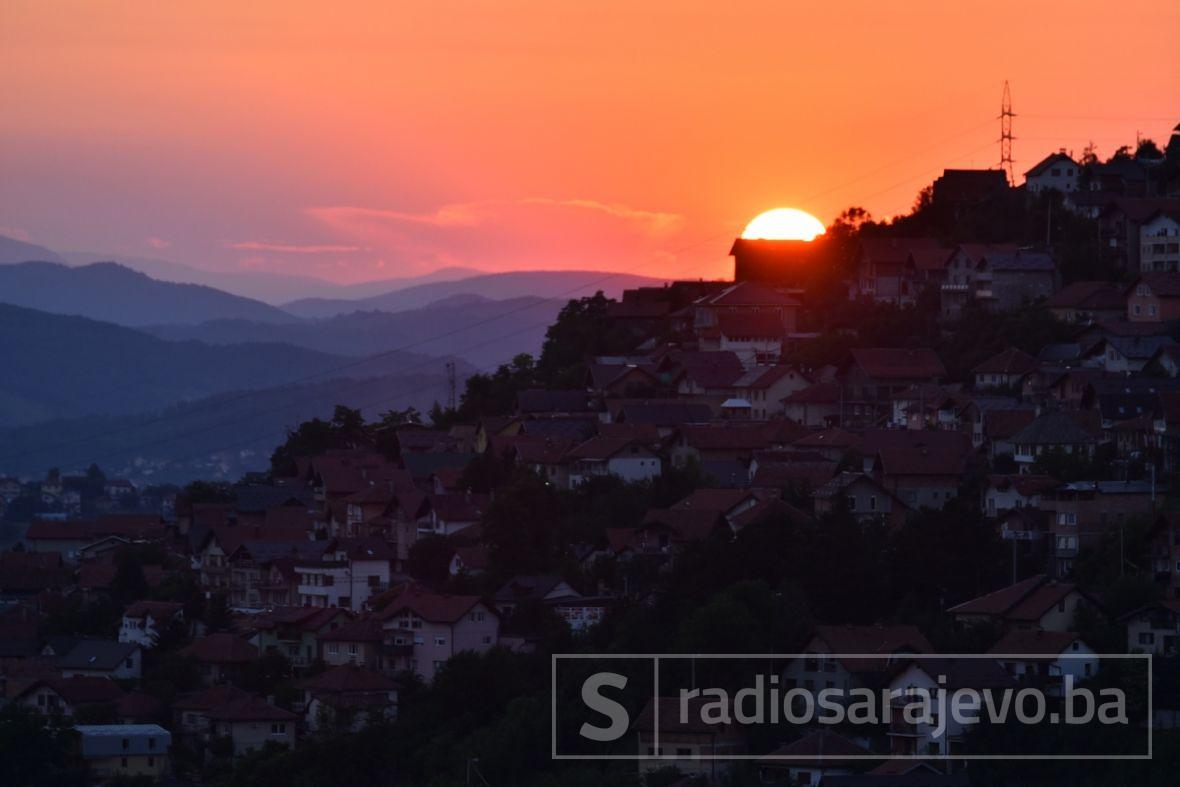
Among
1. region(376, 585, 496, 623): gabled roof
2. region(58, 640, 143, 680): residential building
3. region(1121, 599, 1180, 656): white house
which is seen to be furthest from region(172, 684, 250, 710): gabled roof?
region(1121, 599, 1180, 656): white house

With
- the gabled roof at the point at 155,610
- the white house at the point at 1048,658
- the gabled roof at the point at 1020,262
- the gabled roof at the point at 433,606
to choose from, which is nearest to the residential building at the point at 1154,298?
the gabled roof at the point at 1020,262

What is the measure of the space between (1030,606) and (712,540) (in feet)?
19.5

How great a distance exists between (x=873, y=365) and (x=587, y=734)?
1616 centimetres

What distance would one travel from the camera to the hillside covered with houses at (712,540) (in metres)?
32.2

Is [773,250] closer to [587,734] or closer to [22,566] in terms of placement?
[22,566]

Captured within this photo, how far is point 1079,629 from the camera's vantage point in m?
31.7

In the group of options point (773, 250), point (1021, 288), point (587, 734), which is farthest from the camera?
point (773, 250)

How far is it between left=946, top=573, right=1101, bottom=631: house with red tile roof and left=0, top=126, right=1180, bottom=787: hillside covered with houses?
0.05 m

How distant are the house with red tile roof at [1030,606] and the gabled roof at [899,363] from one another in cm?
1285

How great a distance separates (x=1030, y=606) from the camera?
32.1 metres

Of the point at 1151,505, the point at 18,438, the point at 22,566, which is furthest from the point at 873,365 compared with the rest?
the point at 18,438

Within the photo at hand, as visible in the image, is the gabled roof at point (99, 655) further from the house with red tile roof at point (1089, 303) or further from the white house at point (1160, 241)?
the white house at point (1160, 241)

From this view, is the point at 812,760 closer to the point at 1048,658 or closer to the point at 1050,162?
the point at 1048,658

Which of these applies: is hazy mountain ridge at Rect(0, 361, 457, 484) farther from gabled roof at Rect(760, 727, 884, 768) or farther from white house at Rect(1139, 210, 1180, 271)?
gabled roof at Rect(760, 727, 884, 768)
